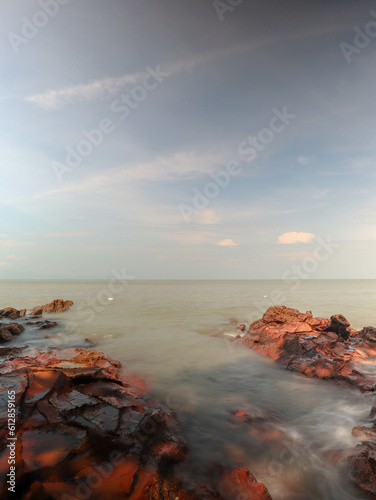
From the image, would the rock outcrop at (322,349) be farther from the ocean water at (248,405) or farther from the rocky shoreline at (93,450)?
the rocky shoreline at (93,450)

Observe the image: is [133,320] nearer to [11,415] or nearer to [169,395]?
[169,395]

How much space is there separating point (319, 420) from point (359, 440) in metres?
1.26

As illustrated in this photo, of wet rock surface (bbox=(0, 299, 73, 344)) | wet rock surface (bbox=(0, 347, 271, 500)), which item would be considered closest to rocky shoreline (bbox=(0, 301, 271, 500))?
wet rock surface (bbox=(0, 347, 271, 500))

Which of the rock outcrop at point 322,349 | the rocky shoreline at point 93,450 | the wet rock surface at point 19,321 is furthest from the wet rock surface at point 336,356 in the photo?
the wet rock surface at point 19,321

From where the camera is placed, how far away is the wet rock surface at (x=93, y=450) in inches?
132

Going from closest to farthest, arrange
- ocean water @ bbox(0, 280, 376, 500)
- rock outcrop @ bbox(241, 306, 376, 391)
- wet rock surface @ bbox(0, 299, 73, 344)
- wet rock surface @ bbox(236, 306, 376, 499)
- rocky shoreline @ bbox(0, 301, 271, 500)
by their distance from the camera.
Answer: rocky shoreline @ bbox(0, 301, 271, 500) < wet rock surface @ bbox(236, 306, 376, 499) < ocean water @ bbox(0, 280, 376, 500) < rock outcrop @ bbox(241, 306, 376, 391) < wet rock surface @ bbox(0, 299, 73, 344)

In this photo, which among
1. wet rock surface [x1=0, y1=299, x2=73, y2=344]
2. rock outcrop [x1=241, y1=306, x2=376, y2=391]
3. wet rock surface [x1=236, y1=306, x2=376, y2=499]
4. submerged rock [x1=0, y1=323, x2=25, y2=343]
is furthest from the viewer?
wet rock surface [x1=0, y1=299, x2=73, y2=344]

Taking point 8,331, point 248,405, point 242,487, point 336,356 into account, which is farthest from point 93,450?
point 8,331

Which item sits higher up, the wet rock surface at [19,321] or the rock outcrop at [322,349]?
the rock outcrop at [322,349]

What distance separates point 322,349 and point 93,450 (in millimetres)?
9496

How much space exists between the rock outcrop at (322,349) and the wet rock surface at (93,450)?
6135mm

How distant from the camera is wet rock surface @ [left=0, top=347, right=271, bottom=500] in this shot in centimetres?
336

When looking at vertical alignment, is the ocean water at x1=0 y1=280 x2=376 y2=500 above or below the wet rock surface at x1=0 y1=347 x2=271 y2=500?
below

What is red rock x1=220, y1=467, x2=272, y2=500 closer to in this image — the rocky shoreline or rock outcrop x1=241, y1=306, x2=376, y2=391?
the rocky shoreline
